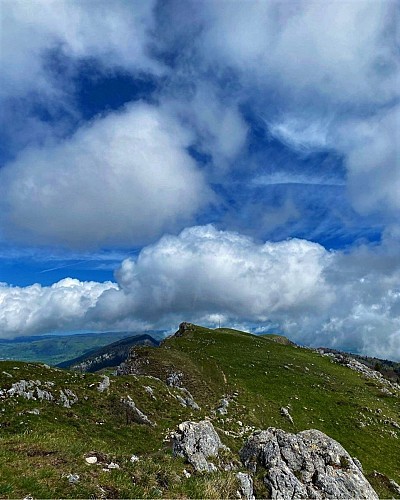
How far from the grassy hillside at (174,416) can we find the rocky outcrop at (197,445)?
46.0 inches

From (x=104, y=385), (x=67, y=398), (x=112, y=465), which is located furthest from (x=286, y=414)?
(x=112, y=465)

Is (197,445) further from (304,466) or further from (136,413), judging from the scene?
(136,413)

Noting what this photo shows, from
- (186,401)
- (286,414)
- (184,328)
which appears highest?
(184,328)

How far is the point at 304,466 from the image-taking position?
23844mm

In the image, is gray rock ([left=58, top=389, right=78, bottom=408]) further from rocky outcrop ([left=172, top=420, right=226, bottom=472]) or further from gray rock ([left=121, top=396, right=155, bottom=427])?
rocky outcrop ([left=172, top=420, right=226, bottom=472])

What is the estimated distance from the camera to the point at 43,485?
1483 cm

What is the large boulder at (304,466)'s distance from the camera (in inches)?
851

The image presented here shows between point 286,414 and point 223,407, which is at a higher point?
point 286,414

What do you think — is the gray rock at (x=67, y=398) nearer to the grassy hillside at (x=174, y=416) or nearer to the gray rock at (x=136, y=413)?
the grassy hillside at (x=174, y=416)

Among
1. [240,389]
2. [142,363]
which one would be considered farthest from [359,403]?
[142,363]

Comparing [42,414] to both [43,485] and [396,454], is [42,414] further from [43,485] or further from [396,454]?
[396,454]

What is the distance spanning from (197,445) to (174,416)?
77.3ft

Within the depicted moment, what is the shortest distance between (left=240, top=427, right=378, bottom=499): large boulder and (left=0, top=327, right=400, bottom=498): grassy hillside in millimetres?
2544

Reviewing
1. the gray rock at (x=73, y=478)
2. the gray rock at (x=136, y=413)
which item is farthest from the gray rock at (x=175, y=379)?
the gray rock at (x=73, y=478)
